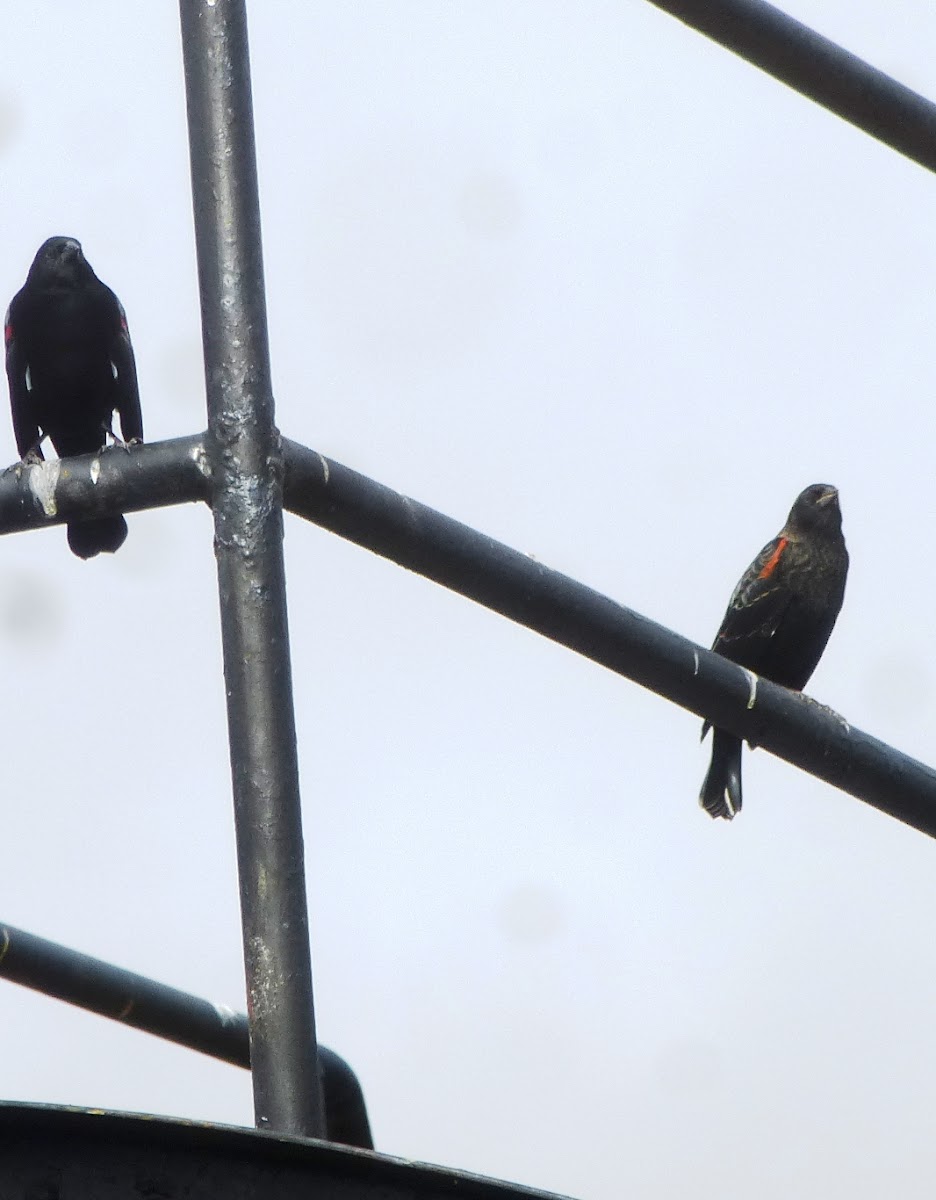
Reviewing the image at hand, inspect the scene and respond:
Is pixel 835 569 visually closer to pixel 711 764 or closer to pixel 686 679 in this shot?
pixel 711 764

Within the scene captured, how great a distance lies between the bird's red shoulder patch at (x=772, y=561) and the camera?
7672 millimetres

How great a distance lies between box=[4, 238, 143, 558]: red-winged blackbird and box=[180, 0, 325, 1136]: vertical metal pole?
4063mm

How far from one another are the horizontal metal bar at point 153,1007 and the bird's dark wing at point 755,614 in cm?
504

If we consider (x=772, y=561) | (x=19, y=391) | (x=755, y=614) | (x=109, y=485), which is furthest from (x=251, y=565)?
(x=772, y=561)

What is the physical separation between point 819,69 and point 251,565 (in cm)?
149

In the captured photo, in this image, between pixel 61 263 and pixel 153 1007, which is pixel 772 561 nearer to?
pixel 61 263

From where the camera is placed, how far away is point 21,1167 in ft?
4.36

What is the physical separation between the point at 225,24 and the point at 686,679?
3.52ft

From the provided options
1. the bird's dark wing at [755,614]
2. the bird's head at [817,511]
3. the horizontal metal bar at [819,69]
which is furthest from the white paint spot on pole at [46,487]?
the bird's head at [817,511]

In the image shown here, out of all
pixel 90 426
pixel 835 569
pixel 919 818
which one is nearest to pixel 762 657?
pixel 835 569

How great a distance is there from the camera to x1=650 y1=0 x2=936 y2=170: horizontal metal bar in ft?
9.44

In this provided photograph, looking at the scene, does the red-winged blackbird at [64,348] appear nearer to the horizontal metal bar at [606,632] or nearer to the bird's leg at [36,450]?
the bird's leg at [36,450]

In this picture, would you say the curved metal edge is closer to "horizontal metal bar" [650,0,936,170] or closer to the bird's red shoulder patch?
"horizontal metal bar" [650,0,936,170]

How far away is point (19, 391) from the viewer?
637 cm
